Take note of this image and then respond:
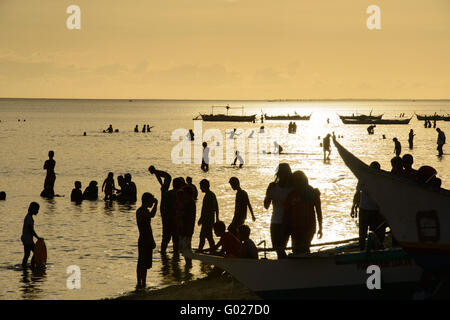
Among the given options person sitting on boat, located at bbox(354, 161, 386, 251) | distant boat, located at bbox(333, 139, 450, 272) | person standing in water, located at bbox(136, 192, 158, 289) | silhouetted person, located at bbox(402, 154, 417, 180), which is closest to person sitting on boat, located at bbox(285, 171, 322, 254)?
distant boat, located at bbox(333, 139, 450, 272)

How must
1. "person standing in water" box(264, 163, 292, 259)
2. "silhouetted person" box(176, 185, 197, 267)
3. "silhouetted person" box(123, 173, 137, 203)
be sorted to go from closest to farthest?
1. "person standing in water" box(264, 163, 292, 259)
2. "silhouetted person" box(176, 185, 197, 267)
3. "silhouetted person" box(123, 173, 137, 203)

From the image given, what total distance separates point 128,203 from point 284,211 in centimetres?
1686

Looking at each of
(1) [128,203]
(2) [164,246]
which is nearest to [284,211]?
(2) [164,246]

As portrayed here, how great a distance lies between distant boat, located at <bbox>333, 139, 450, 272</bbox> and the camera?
10703 millimetres

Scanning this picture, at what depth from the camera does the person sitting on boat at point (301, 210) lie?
1116 centimetres

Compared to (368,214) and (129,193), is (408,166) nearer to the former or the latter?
(368,214)

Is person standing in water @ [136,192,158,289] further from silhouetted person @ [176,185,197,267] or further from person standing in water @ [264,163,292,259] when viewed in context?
person standing in water @ [264,163,292,259]

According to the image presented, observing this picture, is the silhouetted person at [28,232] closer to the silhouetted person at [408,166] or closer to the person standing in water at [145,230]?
the person standing in water at [145,230]

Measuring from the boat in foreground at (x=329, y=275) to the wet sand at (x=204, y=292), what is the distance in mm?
695

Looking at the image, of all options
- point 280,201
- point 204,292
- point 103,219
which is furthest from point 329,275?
point 103,219

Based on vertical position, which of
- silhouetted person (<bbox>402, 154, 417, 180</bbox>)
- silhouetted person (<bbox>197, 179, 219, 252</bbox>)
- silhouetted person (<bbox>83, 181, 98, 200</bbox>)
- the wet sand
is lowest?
the wet sand

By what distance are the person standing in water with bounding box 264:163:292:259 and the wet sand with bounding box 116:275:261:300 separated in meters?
0.97
